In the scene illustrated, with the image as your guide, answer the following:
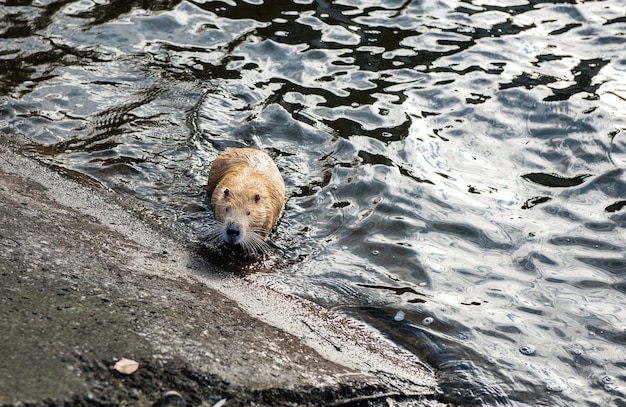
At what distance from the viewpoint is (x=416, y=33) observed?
1091 cm

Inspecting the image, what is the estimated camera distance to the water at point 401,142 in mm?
6328

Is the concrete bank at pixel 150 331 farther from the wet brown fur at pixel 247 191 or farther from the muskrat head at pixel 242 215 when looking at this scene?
the wet brown fur at pixel 247 191

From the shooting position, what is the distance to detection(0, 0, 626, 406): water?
6.33m

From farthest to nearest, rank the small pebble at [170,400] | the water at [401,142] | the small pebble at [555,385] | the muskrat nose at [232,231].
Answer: the muskrat nose at [232,231]
the water at [401,142]
the small pebble at [555,385]
the small pebble at [170,400]

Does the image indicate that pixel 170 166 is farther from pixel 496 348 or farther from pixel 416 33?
pixel 416 33

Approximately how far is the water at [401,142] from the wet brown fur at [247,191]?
24 cm

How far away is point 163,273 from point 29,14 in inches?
259

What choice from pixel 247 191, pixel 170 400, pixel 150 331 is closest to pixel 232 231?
pixel 247 191

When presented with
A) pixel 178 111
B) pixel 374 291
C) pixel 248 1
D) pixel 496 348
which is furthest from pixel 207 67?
pixel 496 348

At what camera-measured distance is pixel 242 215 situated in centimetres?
683

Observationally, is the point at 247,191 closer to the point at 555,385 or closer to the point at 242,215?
the point at 242,215

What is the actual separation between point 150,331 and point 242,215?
2.28 metres

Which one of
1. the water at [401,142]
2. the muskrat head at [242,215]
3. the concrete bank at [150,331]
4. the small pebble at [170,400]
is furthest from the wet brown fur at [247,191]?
the small pebble at [170,400]

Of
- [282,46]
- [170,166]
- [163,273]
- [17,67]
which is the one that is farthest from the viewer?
[282,46]
